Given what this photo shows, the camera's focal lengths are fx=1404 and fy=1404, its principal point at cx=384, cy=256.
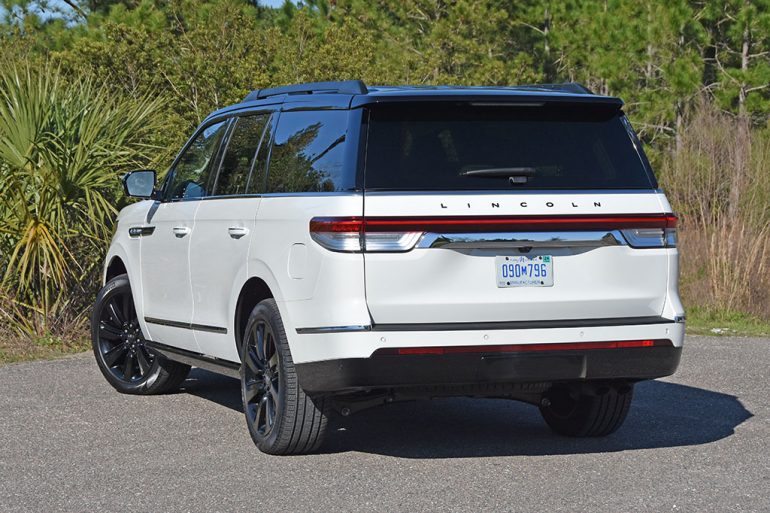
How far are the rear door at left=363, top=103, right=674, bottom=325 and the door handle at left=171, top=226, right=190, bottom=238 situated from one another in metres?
2.15

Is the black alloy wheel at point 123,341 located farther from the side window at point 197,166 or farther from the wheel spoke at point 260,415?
the wheel spoke at point 260,415

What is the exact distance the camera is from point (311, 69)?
98.8 feet

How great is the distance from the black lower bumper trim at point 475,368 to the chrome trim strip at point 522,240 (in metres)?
0.52

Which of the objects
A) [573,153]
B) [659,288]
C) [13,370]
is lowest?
[13,370]

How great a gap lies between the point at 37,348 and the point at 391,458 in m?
6.58

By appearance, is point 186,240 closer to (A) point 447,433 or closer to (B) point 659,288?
(A) point 447,433

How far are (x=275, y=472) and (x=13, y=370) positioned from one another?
206 inches

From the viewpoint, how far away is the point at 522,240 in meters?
6.75

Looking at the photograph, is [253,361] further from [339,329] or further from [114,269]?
[114,269]

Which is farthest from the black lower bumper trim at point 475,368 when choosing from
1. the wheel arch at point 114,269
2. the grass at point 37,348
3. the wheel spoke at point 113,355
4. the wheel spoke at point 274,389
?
the grass at point 37,348

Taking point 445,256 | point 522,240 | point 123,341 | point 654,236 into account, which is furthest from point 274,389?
point 123,341

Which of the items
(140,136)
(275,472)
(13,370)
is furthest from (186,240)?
(140,136)

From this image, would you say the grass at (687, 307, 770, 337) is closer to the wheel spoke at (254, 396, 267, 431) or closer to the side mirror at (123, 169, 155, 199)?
the side mirror at (123, 169, 155, 199)

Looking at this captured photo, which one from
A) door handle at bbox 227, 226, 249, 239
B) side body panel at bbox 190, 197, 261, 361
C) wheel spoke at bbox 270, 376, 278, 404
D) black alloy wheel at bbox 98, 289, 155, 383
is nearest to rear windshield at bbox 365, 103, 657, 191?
side body panel at bbox 190, 197, 261, 361
